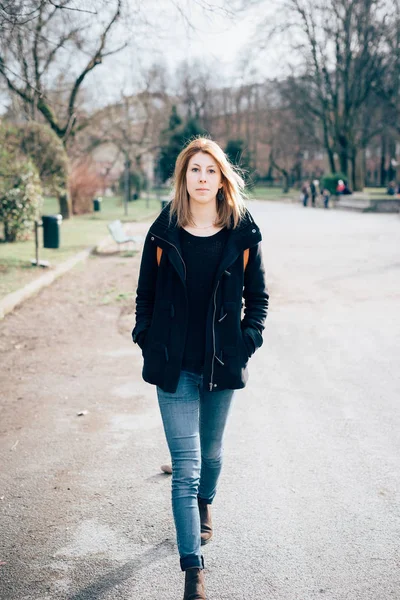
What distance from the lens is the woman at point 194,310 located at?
2.96m

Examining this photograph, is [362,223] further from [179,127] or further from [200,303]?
[179,127]

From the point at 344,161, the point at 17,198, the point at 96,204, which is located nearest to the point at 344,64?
the point at 344,161

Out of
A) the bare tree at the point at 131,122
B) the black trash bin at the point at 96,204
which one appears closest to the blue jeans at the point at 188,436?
the bare tree at the point at 131,122

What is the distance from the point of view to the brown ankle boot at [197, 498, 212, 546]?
11.2 ft

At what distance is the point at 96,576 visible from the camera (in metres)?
3.10

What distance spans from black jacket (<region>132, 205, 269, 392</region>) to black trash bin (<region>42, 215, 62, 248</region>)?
14526 millimetres

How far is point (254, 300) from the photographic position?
323 cm

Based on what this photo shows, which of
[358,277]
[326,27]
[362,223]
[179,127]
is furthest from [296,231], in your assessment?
[179,127]

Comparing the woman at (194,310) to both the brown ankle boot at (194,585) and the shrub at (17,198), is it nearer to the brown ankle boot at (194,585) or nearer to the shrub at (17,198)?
the brown ankle boot at (194,585)

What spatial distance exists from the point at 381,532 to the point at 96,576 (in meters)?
1.49

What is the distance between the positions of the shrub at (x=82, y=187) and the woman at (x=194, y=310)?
33.5 meters

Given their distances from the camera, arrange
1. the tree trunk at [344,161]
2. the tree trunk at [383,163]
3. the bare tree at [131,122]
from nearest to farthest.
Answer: the bare tree at [131,122] < the tree trunk at [344,161] < the tree trunk at [383,163]

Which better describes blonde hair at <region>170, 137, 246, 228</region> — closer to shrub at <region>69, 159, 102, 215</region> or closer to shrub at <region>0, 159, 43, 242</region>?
shrub at <region>0, 159, 43, 242</region>

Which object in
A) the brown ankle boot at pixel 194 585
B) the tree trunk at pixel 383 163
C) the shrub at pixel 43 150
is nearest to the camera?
the brown ankle boot at pixel 194 585
